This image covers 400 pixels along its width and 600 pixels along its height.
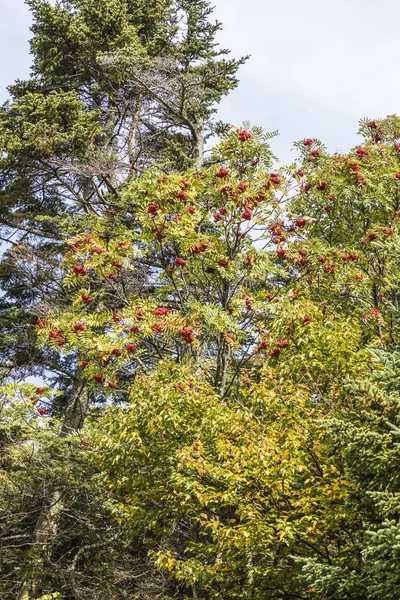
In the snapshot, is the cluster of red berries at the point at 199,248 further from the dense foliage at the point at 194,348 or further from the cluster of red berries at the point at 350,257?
the cluster of red berries at the point at 350,257

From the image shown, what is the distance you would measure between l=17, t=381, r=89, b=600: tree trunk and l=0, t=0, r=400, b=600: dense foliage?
59mm

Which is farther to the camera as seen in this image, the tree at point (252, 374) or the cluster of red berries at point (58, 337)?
the cluster of red berries at point (58, 337)

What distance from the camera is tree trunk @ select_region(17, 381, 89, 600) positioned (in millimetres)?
10953

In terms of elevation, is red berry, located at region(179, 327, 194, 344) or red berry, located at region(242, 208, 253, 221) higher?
red berry, located at region(242, 208, 253, 221)

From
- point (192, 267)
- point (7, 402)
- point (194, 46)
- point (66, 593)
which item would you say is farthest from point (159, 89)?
point (66, 593)

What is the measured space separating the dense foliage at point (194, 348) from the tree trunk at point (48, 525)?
0.19 feet

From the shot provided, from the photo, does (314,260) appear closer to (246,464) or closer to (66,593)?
(246,464)

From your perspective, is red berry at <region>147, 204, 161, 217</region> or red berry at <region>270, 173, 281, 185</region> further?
red berry at <region>270, 173, 281, 185</region>

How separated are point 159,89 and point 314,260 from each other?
24.4 feet

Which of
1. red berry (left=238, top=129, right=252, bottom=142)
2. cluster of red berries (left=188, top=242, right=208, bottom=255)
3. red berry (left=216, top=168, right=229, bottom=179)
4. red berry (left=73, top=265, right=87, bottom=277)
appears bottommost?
red berry (left=73, top=265, right=87, bottom=277)

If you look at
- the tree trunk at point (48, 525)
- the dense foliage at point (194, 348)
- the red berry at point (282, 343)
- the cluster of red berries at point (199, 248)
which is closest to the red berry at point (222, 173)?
the dense foliage at point (194, 348)

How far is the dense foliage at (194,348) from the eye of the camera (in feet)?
20.6

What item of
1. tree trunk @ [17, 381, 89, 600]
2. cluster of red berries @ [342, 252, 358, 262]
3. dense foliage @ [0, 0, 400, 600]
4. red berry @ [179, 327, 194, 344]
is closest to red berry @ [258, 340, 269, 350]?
dense foliage @ [0, 0, 400, 600]

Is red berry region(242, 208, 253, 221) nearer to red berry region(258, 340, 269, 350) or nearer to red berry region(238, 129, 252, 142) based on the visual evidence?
red berry region(238, 129, 252, 142)
